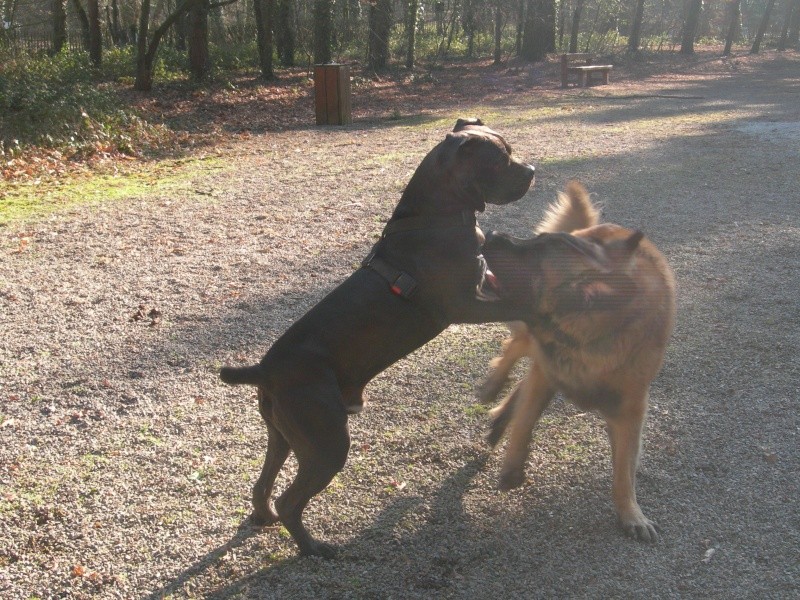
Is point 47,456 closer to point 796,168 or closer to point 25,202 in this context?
point 25,202

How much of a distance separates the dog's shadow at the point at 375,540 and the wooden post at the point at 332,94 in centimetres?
1317

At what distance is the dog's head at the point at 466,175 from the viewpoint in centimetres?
380

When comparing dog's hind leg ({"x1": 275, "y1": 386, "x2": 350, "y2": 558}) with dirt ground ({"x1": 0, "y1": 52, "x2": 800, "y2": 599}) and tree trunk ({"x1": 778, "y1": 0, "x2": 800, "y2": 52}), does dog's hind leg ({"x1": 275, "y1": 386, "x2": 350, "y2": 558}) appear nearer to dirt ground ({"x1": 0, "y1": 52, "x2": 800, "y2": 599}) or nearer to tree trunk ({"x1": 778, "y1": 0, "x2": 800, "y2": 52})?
dirt ground ({"x1": 0, "y1": 52, "x2": 800, "y2": 599})

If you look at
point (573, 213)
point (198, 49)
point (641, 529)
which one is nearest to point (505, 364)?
point (573, 213)

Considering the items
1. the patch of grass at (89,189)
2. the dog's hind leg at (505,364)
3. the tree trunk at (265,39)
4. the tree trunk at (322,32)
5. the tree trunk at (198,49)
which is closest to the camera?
the dog's hind leg at (505,364)

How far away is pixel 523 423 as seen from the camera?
12.3 feet

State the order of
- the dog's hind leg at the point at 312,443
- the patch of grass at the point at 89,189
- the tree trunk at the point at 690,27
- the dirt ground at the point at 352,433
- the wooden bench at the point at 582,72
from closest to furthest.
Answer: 1. the dog's hind leg at the point at 312,443
2. the dirt ground at the point at 352,433
3. the patch of grass at the point at 89,189
4. the wooden bench at the point at 582,72
5. the tree trunk at the point at 690,27

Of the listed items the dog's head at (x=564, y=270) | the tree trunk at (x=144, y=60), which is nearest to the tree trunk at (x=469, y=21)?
the tree trunk at (x=144, y=60)

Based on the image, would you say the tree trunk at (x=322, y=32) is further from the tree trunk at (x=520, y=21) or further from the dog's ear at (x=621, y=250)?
the dog's ear at (x=621, y=250)

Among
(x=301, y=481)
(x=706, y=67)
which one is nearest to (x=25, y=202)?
(x=301, y=481)

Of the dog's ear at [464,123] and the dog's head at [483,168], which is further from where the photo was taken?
the dog's ear at [464,123]

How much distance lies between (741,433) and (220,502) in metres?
2.80

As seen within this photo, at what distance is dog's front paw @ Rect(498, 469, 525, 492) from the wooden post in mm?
13145

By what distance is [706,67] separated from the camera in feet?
111
